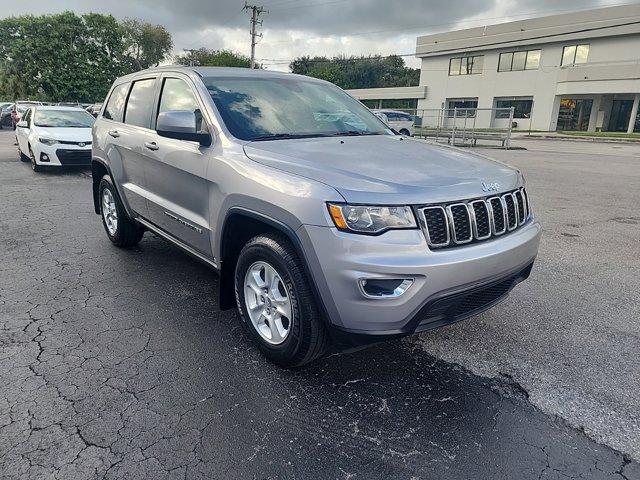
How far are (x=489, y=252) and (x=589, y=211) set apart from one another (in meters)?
6.24

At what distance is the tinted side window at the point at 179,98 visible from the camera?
3605mm

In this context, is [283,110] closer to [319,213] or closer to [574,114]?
[319,213]

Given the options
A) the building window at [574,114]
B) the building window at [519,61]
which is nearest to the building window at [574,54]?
the building window at [519,61]

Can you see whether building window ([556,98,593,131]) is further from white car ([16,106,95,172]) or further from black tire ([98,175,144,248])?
black tire ([98,175,144,248])

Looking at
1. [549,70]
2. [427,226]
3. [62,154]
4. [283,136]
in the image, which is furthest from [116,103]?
[549,70]

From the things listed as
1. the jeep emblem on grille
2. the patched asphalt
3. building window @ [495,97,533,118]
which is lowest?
the patched asphalt

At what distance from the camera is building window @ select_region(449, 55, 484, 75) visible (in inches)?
1629

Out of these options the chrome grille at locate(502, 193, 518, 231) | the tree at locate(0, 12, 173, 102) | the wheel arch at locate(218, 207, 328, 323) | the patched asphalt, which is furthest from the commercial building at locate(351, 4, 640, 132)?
the tree at locate(0, 12, 173, 102)

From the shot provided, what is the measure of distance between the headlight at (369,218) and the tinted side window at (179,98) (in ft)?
5.26

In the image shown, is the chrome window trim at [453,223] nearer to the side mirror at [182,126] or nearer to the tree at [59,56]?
the side mirror at [182,126]

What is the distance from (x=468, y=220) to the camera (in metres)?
2.64

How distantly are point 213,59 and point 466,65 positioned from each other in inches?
1269

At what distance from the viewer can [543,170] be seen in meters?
13.2

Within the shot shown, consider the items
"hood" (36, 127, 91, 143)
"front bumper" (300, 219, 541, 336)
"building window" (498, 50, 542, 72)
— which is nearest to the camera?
"front bumper" (300, 219, 541, 336)
